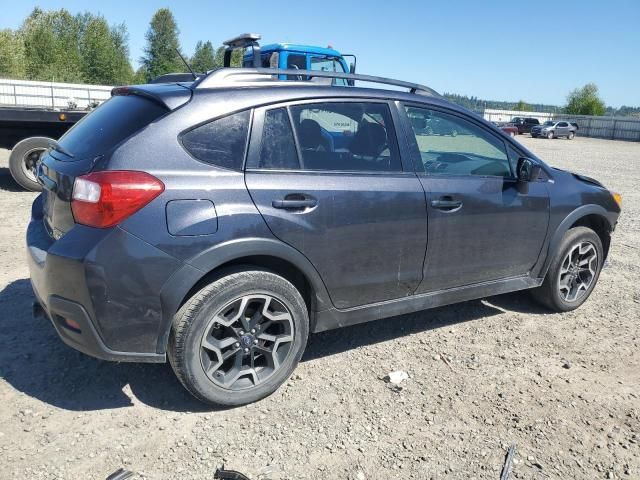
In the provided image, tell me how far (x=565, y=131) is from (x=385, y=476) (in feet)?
158

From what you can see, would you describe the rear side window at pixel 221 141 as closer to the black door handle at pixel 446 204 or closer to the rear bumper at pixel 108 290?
the rear bumper at pixel 108 290

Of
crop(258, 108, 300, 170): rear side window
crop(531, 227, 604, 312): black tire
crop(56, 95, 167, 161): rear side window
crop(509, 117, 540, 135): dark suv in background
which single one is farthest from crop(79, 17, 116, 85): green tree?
crop(258, 108, 300, 170): rear side window

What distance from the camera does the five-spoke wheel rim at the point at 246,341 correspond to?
297 centimetres

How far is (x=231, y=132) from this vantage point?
2.98 metres

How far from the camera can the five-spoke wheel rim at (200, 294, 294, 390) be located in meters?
2.97

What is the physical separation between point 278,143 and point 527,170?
200cm

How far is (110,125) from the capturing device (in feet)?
9.93

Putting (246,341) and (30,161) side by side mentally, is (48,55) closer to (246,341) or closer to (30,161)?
(30,161)

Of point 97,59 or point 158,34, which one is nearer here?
point 97,59

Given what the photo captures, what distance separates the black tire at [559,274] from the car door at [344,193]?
154cm

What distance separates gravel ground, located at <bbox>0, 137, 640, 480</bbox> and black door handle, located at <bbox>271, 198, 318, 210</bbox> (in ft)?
3.78

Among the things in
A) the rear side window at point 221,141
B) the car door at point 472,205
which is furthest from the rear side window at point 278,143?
the car door at point 472,205

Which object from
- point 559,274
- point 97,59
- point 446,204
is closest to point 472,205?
point 446,204

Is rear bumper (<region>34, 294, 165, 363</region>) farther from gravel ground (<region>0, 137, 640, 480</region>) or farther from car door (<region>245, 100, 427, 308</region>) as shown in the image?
car door (<region>245, 100, 427, 308</region>)
